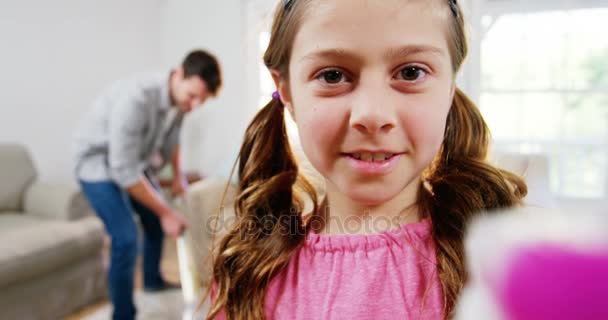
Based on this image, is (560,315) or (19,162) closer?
(560,315)

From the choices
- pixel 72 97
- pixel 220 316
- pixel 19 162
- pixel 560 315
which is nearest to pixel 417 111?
pixel 560 315

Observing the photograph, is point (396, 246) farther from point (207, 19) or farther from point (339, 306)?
point (207, 19)

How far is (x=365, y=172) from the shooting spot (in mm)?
240

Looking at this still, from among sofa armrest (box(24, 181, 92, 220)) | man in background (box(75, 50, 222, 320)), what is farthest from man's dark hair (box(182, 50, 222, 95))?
sofa armrest (box(24, 181, 92, 220))

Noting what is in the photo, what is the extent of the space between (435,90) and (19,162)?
188 cm

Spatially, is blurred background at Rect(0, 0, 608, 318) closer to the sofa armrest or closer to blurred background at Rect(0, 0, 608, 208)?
blurred background at Rect(0, 0, 608, 208)

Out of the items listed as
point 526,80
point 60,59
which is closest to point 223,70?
point 526,80

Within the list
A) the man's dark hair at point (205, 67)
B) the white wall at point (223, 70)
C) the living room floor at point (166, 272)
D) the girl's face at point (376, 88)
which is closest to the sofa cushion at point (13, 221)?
the living room floor at point (166, 272)

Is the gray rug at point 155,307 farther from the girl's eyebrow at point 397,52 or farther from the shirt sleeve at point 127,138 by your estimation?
Answer: the girl's eyebrow at point 397,52

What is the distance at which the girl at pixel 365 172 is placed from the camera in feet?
0.73

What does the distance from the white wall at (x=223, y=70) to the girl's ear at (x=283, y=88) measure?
18 mm

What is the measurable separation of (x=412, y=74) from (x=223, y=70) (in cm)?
40

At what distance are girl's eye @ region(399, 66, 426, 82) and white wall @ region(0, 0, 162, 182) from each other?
1853mm

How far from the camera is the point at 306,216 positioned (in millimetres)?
351
